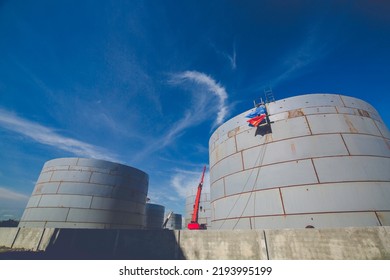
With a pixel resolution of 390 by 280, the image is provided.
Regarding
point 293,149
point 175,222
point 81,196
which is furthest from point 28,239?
point 175,222

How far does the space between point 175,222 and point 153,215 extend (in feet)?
27.7

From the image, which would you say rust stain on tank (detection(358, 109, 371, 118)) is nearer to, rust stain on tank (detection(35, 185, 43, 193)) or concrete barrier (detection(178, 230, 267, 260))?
concrete barrier (detection(178, 230, 267, 260))

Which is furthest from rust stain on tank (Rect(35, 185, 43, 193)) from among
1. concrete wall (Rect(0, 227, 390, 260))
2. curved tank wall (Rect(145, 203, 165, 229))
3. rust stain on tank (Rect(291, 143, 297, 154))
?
rust stain on tank (Rect(291, 143, 297, 154))

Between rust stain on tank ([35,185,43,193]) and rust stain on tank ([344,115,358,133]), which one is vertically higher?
rust stain on tank ([344,115,358,133])

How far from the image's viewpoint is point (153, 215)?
3083 centimetres

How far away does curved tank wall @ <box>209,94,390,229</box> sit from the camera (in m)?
7.50

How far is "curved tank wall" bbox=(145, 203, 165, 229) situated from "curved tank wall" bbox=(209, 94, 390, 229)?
73.5 ft

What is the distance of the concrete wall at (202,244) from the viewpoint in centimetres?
575

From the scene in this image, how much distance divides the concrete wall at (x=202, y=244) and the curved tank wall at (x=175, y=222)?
28514mm

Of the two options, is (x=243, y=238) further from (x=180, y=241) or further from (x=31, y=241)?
(x=31, y=241)

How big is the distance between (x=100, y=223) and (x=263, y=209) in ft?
42.2

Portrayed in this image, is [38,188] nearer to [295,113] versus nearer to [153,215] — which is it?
[153,215]

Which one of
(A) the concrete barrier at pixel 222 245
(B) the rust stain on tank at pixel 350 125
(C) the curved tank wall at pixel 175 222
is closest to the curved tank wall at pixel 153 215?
(C) the curved tank wall at pixel 175 222

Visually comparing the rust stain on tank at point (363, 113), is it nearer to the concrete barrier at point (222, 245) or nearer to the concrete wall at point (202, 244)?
the concrete wall at point (202, 244)
